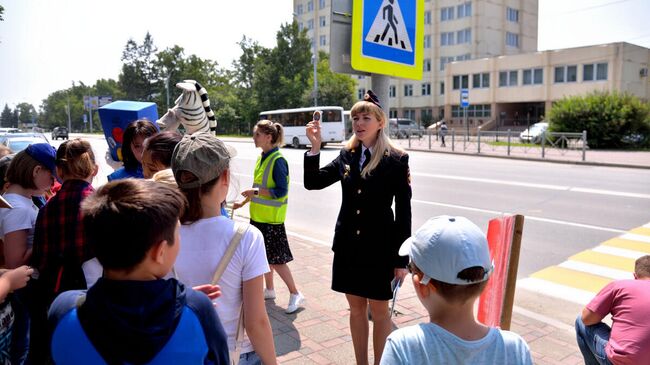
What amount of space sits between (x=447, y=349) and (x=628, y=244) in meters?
7.62

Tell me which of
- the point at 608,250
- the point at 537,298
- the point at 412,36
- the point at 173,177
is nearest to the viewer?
the point at 173,177

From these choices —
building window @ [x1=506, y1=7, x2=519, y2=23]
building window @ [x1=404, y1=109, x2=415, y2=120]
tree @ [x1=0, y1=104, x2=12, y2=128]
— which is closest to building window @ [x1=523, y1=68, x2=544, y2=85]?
building window @ [x1=506, y1=7, x2=519, y2=23]

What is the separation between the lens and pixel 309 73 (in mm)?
61812

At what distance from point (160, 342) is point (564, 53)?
57978 mm

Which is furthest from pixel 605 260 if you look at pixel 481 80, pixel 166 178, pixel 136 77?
pixel 136 77

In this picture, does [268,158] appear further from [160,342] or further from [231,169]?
[160,342]

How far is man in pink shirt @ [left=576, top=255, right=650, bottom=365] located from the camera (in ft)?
9.45

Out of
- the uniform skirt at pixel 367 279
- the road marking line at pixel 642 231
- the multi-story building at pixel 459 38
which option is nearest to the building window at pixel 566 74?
the multi-story building at pixel 459 38

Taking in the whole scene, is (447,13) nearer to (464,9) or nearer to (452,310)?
(464,9)

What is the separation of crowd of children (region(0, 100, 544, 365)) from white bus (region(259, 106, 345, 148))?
2973 cm

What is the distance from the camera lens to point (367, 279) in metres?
3.41

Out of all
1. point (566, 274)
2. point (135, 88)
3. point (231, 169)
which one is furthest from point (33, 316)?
point (135, 88)

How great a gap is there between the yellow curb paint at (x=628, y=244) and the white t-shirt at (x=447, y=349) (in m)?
7.15

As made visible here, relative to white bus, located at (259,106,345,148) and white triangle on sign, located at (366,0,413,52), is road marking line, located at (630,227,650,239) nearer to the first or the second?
white triangle on sign, located at (366,0,413,52)
